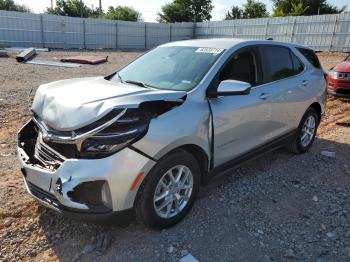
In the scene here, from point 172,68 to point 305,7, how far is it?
132ft

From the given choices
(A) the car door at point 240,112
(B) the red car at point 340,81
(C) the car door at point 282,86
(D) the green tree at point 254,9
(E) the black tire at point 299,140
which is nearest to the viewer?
(A) the car door at point 240,112

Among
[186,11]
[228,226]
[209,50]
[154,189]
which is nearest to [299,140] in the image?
[209,50]

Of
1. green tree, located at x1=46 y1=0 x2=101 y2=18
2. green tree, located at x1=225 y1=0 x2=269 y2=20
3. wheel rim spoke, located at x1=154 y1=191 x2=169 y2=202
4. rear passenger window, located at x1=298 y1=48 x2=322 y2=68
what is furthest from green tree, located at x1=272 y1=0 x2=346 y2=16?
wheel rim spoke, located at x1=154 y1=191 x2=169 y2=202

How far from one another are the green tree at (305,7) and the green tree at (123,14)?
26729mm

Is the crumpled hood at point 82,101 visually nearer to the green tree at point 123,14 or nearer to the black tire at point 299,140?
the black tire at point 299,140

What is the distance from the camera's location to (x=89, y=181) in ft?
8.64

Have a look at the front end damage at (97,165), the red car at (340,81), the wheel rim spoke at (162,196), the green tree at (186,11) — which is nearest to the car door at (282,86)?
the wheel rim spoke at (162,196)

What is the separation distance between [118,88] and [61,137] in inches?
30.9

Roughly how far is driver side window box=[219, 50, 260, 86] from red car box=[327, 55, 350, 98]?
5683 millimetres

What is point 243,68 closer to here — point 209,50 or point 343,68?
point 209,50

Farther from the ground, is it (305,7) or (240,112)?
(305,7)

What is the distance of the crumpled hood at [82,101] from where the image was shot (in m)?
2.73

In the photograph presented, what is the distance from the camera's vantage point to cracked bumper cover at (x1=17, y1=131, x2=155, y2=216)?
2.62 meters

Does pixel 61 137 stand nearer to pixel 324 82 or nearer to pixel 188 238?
pixel 188 238
